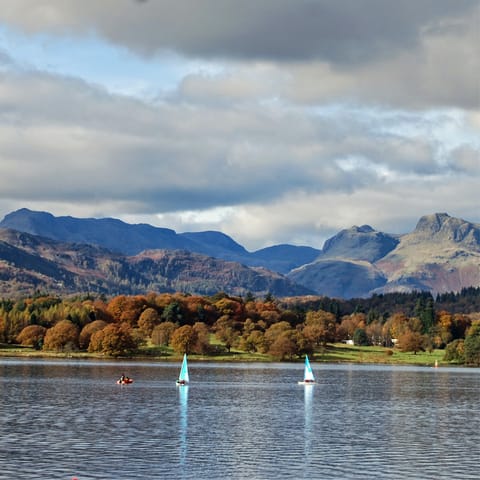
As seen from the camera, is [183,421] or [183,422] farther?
[183,421]

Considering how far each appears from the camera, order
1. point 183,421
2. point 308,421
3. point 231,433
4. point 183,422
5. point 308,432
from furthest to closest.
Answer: point 308,421
point 183,421
point 183,422
point 308,432
point 231,433

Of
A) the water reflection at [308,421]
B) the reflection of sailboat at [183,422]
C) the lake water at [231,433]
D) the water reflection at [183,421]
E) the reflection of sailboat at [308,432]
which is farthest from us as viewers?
the water reflection at [308,421]

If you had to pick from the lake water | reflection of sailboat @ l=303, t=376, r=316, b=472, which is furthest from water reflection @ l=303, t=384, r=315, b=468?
the lake water

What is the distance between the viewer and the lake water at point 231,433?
76.9 m

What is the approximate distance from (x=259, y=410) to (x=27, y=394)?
1529 inches

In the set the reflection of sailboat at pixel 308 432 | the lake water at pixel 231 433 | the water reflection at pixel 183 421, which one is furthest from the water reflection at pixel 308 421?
the water reflection at pixel 183 421

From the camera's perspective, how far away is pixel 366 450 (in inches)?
3543

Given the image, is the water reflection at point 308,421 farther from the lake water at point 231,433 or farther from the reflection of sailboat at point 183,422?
the reflection of sailboat at point 183,422

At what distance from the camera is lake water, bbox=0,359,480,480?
76.9 meters

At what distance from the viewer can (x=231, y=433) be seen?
101875mm

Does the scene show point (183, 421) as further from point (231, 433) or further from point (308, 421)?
point (308, 421)

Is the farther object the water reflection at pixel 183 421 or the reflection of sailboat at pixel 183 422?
the reflection of sailboat at pixel 183 422

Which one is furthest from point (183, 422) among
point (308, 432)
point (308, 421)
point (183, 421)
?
point (308, 432)

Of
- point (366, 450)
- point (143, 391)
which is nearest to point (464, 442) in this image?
point (366, 450)
